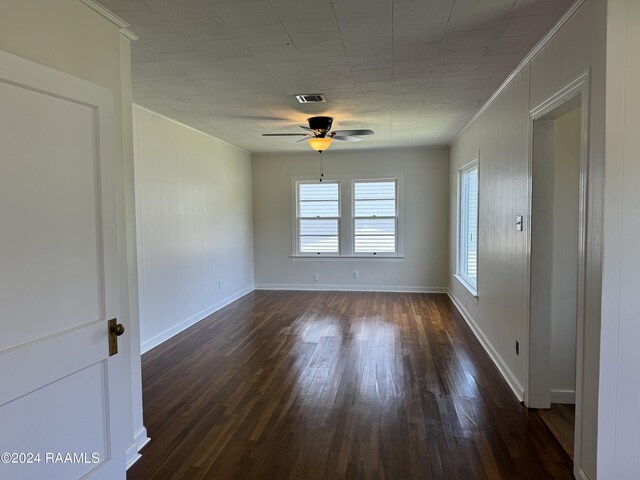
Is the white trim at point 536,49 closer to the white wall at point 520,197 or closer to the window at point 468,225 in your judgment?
the white wall at point 520,197

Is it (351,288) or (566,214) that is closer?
(566,214)

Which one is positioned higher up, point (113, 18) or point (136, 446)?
point (113, 18)

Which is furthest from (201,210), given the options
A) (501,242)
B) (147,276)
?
(501,242)

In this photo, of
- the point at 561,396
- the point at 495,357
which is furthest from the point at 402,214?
the point at 561,396

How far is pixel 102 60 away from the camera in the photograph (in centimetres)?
215

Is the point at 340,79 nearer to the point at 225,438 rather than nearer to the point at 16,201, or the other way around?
the point at 16,201

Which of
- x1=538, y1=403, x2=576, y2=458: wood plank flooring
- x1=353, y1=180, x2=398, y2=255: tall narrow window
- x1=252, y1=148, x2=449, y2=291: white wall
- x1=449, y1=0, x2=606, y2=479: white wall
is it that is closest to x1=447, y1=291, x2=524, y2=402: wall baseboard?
x1=449, y1=0, x2=606, y2=479: white wall

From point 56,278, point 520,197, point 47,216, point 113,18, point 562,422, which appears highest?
point 113,18

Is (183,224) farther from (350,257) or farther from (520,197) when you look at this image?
(520,197)

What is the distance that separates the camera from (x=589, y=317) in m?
2.04

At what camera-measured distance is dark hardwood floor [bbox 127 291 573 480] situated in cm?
233

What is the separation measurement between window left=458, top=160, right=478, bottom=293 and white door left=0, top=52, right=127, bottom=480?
4.38m

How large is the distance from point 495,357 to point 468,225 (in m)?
2.46

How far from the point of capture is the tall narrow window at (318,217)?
7.55 m
